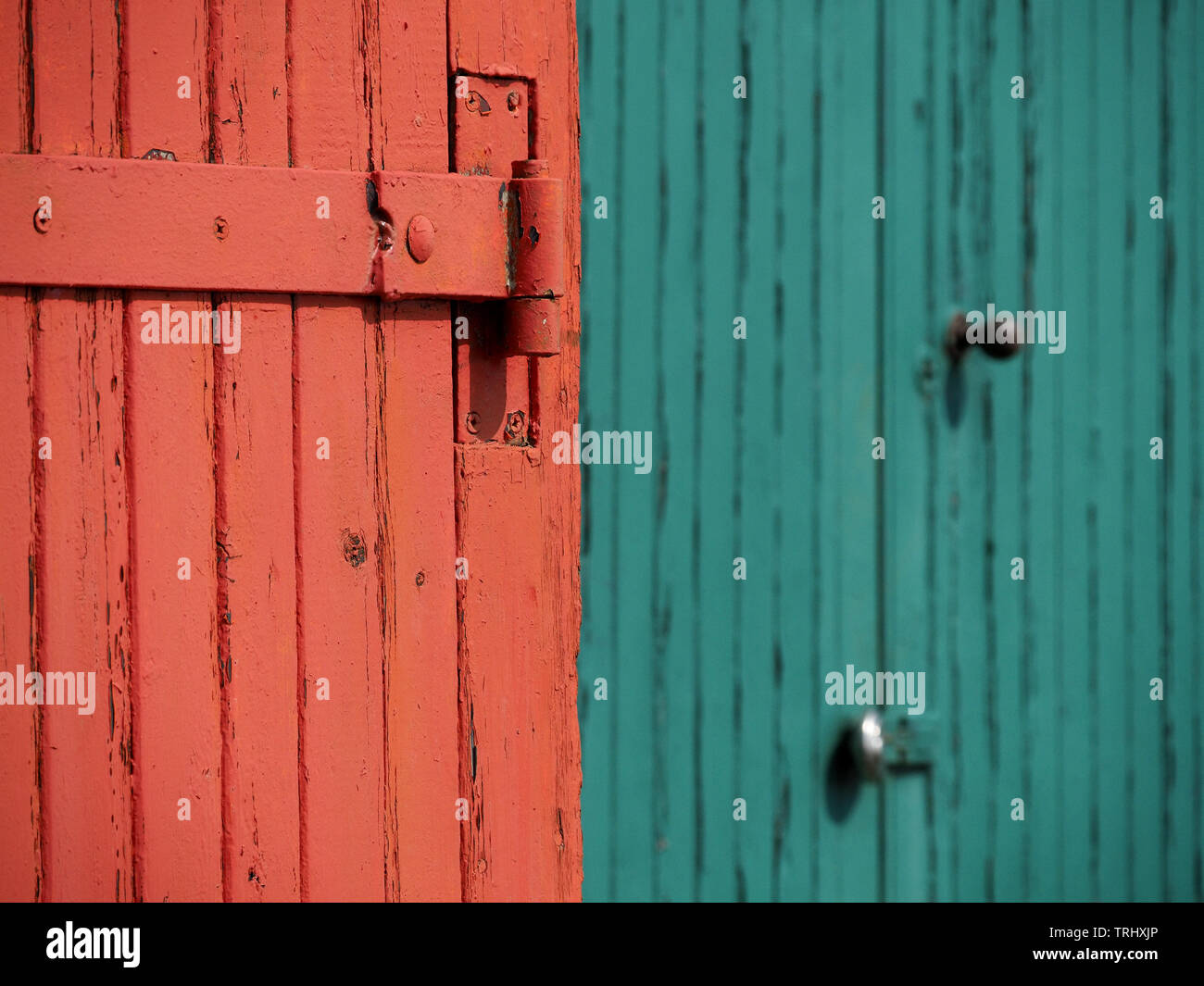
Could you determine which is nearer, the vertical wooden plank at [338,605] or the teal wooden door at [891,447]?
the vertical wooden plank at [338,605]

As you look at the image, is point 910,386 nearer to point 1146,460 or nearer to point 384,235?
point 1146,460

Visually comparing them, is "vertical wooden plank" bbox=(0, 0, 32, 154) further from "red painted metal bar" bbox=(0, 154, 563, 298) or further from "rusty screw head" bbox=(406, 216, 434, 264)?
"rusty screw head" bbox=(406, 216, 434, 264)

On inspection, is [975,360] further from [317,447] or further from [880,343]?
[317,447]

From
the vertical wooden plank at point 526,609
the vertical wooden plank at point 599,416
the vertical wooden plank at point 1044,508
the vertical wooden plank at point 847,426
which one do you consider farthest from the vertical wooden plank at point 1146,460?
the vertical wooden plank at point 526,609

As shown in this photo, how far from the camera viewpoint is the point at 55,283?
87 centimetres

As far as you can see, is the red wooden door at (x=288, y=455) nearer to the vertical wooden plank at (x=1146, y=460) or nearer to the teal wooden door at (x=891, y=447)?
the teal wooden door at (x=891, y=447)

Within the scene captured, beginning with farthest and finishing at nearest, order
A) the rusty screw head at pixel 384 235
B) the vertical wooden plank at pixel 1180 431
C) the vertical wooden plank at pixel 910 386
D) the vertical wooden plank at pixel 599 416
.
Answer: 1. the vertical wooden plank at pixel 1180 431
2. the vertical wooden plank at pixel 910 386
3. the vertical wooden plank at pixel 599 416
4. the rusty screw head at pixel 384 235

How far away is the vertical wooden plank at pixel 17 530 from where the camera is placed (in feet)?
2.82

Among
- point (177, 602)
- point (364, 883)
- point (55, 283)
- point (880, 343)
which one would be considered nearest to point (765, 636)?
point (880, 343)

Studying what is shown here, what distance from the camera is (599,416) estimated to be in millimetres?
1526

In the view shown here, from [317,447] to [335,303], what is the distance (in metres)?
0.13

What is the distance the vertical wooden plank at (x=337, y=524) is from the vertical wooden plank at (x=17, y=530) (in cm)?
21

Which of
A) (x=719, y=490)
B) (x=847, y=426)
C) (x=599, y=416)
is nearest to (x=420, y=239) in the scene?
(x=599, y=416)

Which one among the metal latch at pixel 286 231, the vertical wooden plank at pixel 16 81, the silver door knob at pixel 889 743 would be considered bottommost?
the silver door knob at pixel 889 743
